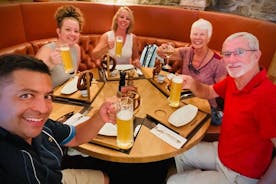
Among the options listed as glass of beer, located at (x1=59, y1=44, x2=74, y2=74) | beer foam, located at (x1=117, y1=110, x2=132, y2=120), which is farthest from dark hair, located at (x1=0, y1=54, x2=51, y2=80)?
glass of beer, located at (x1=59, y1=44, x2=74, y2=74)

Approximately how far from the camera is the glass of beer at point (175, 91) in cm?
183

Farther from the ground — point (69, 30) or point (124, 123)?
point (69, 30)

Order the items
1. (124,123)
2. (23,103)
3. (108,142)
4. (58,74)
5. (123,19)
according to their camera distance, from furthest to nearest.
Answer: (123,19) → (58,74) → (108,142) → (124,123) → (23,103)

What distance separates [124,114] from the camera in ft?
4.64

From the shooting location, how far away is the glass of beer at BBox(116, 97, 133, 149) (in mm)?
1399

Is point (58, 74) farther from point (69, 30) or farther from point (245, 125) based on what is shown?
point (245, 125)

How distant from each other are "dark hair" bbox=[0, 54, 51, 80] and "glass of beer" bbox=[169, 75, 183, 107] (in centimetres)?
97

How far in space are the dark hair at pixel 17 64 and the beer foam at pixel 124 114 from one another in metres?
0.46

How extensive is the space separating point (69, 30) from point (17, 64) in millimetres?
1350

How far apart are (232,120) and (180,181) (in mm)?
519

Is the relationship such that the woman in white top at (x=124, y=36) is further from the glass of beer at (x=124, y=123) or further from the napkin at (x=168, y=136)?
the glass of beer at (x=124, y=123)

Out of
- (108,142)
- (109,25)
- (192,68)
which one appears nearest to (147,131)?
(108,142)

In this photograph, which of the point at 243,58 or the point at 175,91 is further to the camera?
the point at 175,91

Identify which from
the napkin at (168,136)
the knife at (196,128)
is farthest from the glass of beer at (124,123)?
the knife at (196,128)
